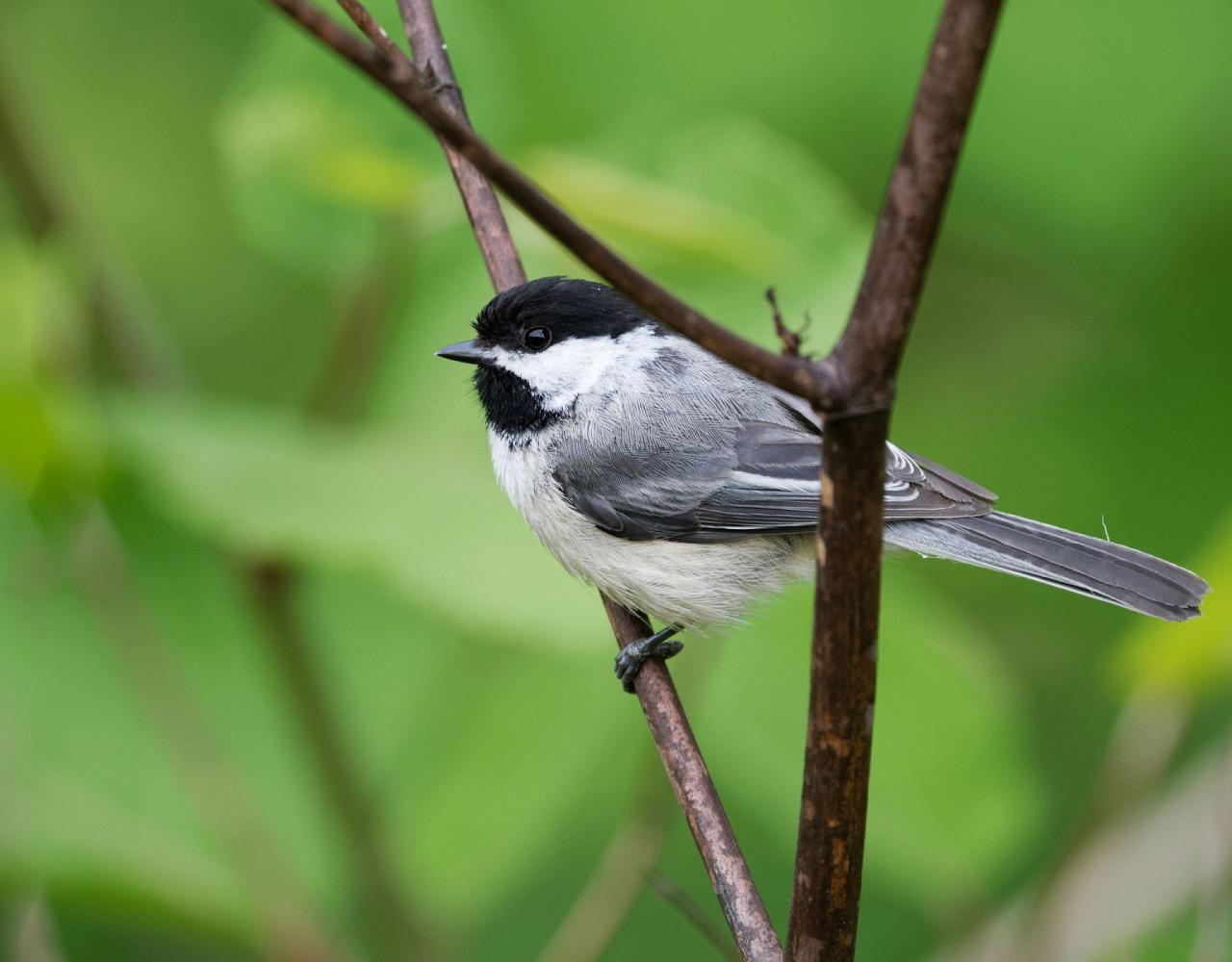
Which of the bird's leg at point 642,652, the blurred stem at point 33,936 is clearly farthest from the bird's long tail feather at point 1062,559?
the blurred stem at point 33,936

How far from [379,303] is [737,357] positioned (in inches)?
47.2

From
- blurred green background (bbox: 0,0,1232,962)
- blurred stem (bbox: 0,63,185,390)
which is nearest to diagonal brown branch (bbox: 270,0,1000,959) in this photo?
blurred green background (bbox: 0,0,1232,962)

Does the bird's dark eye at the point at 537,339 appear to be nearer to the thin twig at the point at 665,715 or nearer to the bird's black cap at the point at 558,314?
the bird's black cap at the point at 558,314

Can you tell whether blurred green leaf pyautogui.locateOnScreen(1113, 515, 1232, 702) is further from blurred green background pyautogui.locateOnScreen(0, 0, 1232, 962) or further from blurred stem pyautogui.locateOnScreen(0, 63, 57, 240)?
blurred stem pyautogui.locateOnScreen(0, 63, 57, 240)

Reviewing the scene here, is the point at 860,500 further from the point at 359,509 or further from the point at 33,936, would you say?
the point at 33,936

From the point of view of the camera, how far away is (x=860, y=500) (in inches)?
34.5

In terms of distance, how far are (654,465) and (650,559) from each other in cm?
15

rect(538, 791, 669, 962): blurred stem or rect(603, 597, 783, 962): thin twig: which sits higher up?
rect(603, 597, 783, 962): thin twig

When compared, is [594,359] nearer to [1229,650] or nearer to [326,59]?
[326,59]

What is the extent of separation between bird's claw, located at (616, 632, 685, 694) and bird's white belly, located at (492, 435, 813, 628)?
111 mm

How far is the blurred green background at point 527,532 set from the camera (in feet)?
5.66

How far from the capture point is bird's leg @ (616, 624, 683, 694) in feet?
5.95

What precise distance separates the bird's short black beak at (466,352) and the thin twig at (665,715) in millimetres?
222

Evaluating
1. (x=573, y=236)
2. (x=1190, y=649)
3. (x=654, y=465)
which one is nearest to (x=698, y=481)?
(x=654, y=465)
